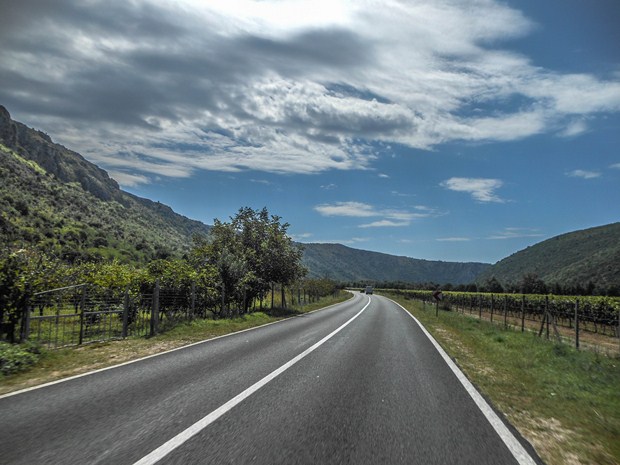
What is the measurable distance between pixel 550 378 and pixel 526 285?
336ft

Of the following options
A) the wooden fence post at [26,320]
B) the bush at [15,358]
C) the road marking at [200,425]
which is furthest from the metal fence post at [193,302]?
the road marking at [200,425]

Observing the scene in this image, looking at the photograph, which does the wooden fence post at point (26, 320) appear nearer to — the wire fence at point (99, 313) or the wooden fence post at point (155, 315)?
the wire fence at point (99, 313)

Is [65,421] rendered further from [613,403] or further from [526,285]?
[526,285]

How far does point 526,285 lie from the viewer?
99.8 metres

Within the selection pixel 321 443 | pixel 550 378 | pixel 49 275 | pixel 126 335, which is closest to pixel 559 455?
pixel 321 443

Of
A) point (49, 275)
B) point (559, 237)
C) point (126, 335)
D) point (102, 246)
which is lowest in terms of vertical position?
point (126, 335)

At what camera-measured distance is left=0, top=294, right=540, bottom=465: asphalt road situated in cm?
403

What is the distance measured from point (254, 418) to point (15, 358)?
638 cm

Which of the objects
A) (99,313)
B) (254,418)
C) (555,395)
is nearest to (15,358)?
(99,313)

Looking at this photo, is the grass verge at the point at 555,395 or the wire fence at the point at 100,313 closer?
the grass verge at the point at 555,395

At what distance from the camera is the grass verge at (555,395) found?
15.5ft

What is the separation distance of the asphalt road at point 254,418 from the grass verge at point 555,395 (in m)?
0.51

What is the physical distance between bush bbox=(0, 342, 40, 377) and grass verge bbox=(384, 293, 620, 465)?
8.90 meters

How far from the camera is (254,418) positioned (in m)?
5.12
